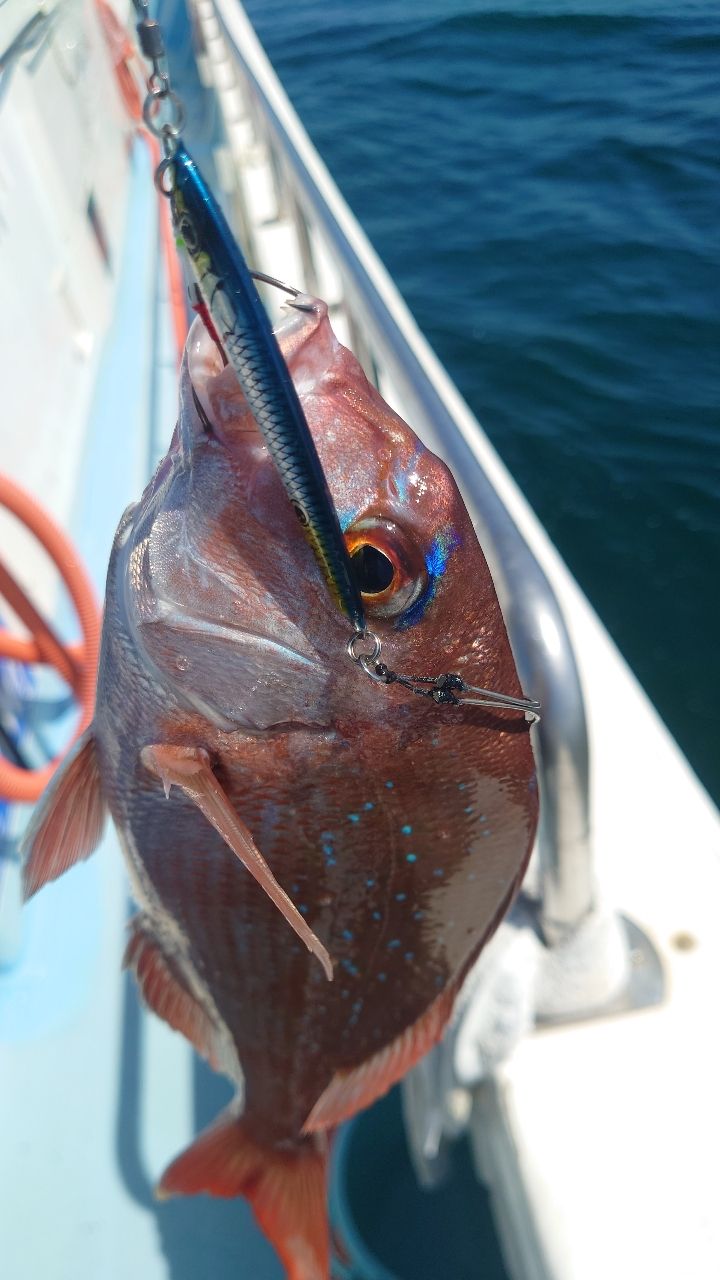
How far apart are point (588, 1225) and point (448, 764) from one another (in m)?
0.86

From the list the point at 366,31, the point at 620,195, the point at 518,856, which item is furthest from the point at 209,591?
the point at 366,31

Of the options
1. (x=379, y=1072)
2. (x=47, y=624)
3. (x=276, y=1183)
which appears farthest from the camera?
(x=47, y=624)

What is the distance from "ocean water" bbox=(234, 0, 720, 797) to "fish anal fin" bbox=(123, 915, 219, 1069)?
1190 millimetres

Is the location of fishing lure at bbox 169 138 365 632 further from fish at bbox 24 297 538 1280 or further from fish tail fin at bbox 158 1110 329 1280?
fish tail fin at bbox 158 1110 329 1280

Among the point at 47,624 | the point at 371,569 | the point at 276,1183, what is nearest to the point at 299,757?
the point at 371,569

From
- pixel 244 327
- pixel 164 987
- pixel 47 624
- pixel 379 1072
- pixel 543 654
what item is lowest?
pixel 379 1072

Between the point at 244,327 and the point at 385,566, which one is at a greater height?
the point at 244,327

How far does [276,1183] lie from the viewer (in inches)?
58.4

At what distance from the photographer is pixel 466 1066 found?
1531mm

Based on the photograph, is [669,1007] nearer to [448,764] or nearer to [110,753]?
[448,764]

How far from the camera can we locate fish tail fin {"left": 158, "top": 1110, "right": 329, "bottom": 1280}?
4.81ft

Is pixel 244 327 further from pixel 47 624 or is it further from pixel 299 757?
pixel 47 624

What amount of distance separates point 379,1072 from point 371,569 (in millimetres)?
898

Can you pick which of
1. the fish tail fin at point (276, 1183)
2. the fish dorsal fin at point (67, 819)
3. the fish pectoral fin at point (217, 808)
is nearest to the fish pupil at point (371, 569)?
the fish pectoral fin at point (217, 808)
